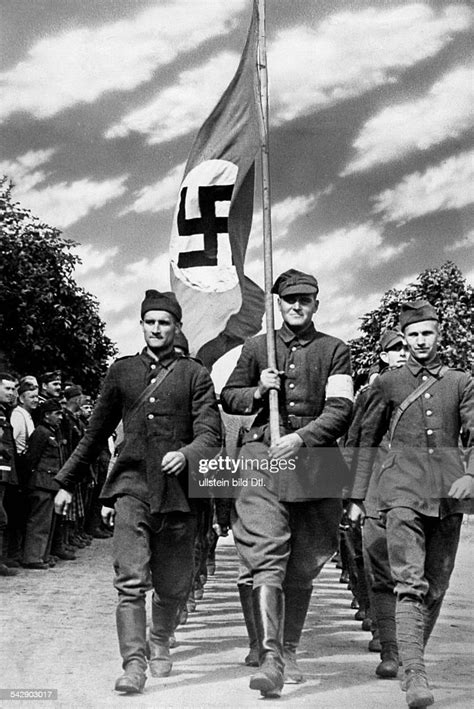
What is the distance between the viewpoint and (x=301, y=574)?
6.01 m

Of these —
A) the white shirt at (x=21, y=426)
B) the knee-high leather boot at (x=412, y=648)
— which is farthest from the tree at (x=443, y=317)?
the knee-high leather boot at (x=412, y=648)

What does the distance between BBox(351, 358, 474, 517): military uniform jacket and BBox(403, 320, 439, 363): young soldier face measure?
0.05 m

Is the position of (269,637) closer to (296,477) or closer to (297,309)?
(296,477)

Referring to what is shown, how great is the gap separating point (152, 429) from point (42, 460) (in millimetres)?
6315

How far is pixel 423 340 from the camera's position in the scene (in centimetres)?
594

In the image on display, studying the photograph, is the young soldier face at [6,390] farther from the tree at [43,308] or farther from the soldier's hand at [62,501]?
the tree at [43,308]

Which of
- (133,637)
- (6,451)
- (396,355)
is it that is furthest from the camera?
(6,451)

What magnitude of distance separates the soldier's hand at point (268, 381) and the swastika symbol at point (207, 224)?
154 cm

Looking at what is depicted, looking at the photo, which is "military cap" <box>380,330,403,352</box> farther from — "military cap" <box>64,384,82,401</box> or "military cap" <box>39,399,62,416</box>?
"military cap" <box>64,384,82,401</box>

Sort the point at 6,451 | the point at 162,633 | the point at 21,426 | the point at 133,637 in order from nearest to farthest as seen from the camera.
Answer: the point at 133,637
the point at 162,633
the point at 6,451
the point at 21,426

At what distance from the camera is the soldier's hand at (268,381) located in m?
5.93

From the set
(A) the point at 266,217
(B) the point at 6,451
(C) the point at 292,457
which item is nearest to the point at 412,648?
(C) the point at 292,457

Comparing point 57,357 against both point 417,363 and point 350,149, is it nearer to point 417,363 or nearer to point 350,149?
point 350,149

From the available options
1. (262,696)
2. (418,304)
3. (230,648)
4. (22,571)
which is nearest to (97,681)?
(262,696)
